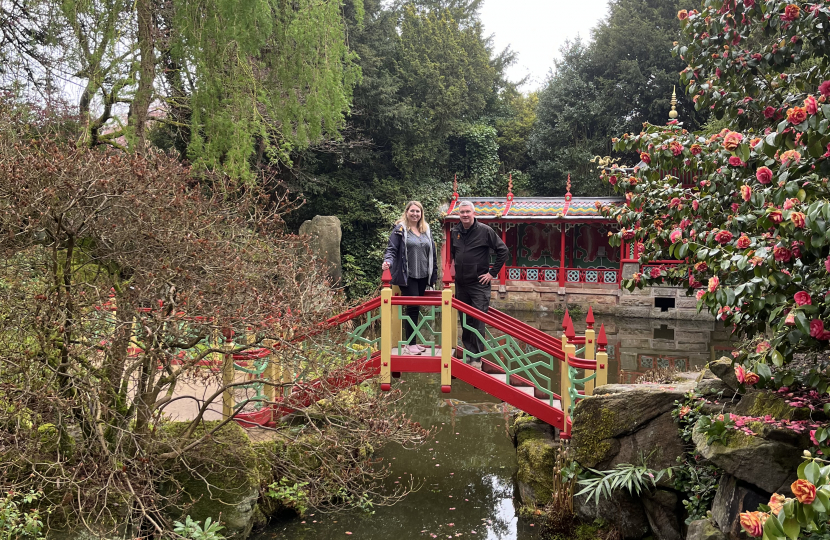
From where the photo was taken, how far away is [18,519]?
419 cm

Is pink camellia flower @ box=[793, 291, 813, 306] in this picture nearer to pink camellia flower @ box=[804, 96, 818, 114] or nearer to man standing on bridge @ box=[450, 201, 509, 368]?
pink camellia flower @ box=[804, 96, 818, 114]

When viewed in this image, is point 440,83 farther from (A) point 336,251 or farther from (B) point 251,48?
(B) point 251,48

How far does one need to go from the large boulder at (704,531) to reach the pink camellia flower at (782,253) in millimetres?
2169

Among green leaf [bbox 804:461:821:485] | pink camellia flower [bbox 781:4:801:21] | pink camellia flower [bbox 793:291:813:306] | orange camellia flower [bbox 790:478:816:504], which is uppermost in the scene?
pink camellia flower [bbox 781:4:801:21]

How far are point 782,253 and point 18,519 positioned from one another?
4.79 m

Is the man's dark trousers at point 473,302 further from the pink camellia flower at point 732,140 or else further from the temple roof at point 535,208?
the temple roof at point 535,208

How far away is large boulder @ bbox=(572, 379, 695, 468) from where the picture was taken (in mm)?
5305

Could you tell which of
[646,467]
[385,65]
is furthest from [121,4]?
[385,65]

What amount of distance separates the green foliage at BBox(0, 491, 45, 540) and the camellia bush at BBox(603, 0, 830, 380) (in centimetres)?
441

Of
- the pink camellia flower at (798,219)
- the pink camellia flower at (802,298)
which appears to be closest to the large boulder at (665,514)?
the pink camellia flower at (802,298)

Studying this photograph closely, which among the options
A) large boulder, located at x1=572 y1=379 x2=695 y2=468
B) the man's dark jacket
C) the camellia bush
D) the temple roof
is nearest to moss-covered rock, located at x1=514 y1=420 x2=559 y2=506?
large boulder, located at x1=572 y1=379 x2=695 y2=468

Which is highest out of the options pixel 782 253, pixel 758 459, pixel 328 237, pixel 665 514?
pixel 782 253

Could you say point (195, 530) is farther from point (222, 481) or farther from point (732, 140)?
point (732, 140)

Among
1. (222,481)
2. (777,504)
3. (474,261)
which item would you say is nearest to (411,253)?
(474,261)
